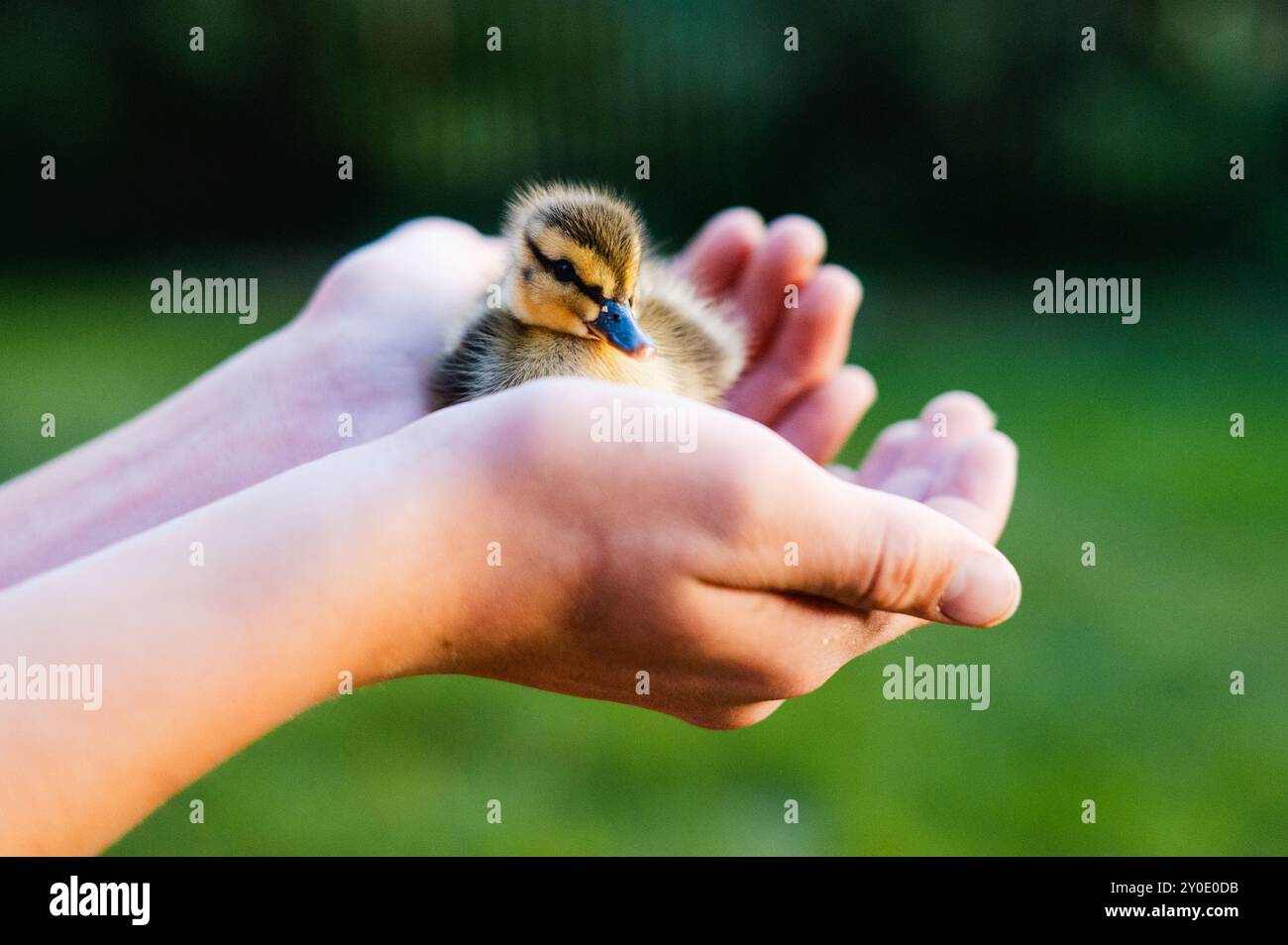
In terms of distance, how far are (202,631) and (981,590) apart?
2.58 ft

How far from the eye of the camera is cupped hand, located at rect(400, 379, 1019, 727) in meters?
1.36

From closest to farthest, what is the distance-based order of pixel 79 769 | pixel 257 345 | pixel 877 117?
pixel 79 769 → pixel 257 345 → pixel 877 117

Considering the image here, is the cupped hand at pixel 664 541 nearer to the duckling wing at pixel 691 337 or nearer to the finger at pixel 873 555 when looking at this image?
the finger at pixel 873 555

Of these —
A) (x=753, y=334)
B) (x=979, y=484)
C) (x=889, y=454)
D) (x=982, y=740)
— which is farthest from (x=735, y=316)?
(x=982, y=740)

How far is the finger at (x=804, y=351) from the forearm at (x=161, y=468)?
0.70 m

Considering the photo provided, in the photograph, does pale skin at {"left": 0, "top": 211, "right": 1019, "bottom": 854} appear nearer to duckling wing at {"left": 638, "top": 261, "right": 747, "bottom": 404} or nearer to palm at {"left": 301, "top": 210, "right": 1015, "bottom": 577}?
palm at {"left": 301, "top": 210, "right": 1015, "bottom": 577}

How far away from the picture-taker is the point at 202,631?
1292 mm

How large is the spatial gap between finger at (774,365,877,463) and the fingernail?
79cm

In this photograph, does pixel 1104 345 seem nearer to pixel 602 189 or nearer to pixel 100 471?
pixel 602 189

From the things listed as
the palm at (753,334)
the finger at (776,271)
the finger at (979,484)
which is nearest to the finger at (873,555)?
the finger at (979,484)

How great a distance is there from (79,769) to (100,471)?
877mm
